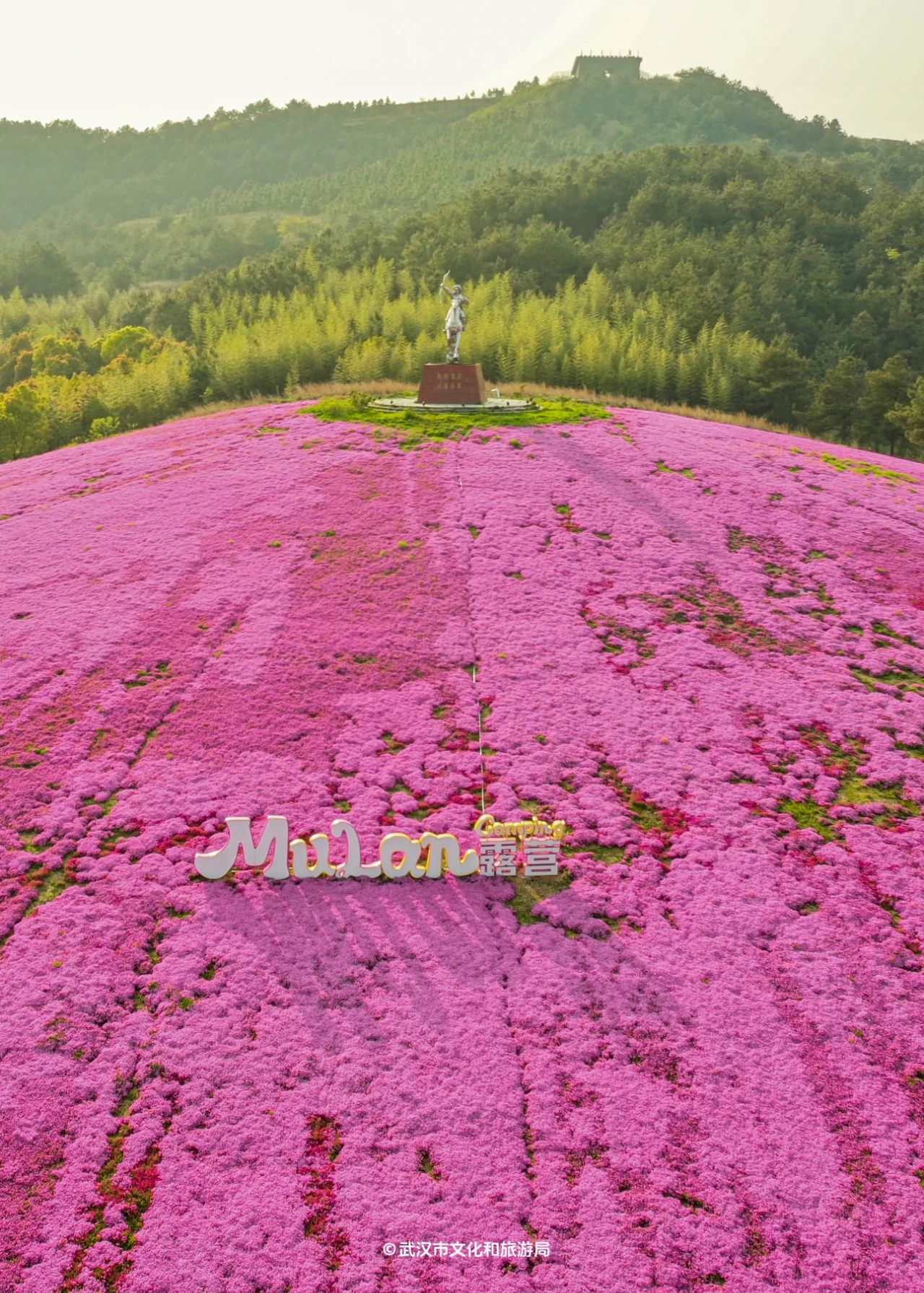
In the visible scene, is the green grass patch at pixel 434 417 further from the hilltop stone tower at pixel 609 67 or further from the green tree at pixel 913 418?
the hilltop stone tower at pixel 609 67

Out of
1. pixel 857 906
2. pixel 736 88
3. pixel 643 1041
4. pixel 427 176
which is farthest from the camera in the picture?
pixel 736 88

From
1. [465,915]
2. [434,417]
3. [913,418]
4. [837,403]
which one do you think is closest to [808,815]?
[465,915]

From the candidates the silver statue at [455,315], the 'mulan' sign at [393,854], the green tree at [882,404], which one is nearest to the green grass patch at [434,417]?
the silver statue at [455,315]

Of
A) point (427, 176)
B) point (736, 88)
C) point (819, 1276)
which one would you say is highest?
point (736, 88)

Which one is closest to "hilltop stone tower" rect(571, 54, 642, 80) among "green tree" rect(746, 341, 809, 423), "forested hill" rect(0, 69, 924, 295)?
"forested hill" rect(0, 69, 924, 295)

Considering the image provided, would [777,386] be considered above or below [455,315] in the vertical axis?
below

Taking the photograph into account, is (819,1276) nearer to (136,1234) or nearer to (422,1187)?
(422,1187)

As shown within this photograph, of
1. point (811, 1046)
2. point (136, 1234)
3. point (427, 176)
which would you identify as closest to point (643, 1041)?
point (811, 1046)

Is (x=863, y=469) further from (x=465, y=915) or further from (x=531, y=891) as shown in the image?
(x=465, y=915)
